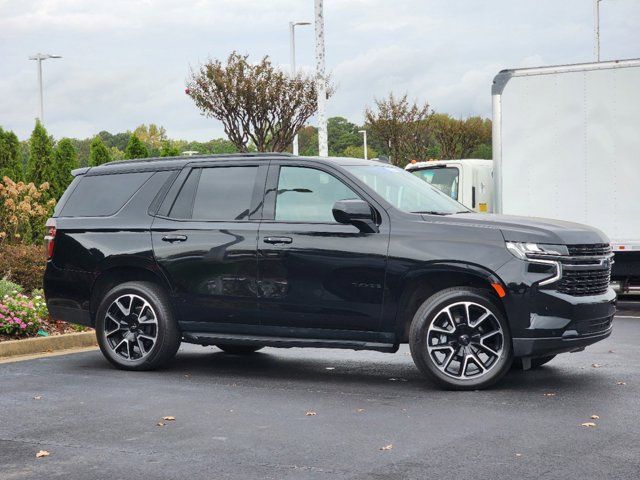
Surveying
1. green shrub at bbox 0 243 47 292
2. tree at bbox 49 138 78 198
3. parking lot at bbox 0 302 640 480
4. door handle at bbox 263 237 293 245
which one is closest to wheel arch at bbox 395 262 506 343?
parking lot at bbox 0 302 640 480

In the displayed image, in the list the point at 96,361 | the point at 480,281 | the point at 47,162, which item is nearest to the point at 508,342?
the point at 480,281

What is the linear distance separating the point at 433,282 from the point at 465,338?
550 millimetres

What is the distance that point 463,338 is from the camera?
8.43 m

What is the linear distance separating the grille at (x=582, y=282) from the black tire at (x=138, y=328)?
353cm

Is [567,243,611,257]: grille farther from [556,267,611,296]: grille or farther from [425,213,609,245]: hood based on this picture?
[556,267,611,296]: grille

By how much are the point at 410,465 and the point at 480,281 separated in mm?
2777

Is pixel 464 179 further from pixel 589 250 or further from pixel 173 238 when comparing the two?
pixel 589 250

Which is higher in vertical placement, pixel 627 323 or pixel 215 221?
pixel 215 221

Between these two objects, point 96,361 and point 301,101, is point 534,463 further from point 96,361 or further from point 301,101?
point 301,101

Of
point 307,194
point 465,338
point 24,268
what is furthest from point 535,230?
point 24,268

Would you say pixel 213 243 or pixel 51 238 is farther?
pixel 51 238

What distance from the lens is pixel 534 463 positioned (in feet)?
19.7

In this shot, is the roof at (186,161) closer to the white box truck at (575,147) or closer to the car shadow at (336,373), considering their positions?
the car shadow at (336,373)

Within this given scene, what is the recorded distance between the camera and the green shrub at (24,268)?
1546 cm
